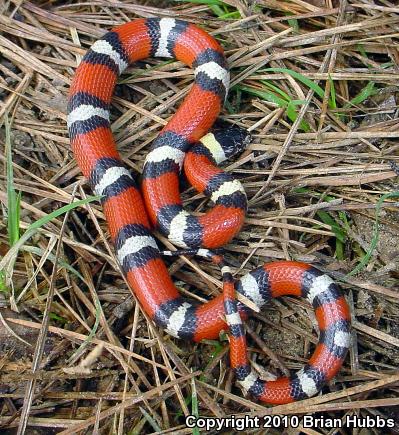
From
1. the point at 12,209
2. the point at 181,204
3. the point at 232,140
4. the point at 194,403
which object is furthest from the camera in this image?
the point at 232,140

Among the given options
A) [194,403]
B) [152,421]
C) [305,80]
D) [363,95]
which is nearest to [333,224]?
[363,95]

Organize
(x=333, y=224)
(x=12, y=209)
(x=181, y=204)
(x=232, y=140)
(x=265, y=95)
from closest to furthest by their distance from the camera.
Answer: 1. (x=12, y=209)
2. (x=333, y=224)
3. (x=181, y=204)
4. (x=232, y=140)
5. (x=265, y=95)

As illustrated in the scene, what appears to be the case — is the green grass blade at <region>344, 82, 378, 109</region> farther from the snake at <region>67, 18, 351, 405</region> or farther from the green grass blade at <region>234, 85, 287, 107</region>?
the snake at <region>67, 18, 351, 405</region>

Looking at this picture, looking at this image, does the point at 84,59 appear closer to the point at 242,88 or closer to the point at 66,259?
the point at 242,88

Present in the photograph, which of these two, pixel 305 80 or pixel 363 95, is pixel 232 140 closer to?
pixel 305 80

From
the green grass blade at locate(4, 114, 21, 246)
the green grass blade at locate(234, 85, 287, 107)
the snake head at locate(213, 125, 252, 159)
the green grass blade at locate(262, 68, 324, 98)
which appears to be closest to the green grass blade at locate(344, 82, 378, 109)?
the green grass blade at locate(262, 68, 324, 98)

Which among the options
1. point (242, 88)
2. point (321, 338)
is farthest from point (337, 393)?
point (242, 88)
